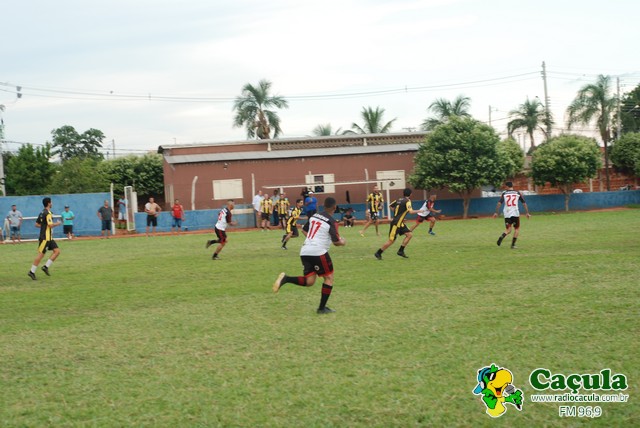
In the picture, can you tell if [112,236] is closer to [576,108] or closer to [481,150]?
[481,150]

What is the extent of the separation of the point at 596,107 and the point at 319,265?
142 ft

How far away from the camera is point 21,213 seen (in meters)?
33.8

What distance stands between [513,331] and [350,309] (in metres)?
2.81

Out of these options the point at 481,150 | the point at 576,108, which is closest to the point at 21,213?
the point at 481,150

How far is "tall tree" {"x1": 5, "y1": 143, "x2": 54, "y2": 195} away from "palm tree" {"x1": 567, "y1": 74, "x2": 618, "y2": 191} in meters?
34.6

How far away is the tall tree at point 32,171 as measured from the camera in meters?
44.4

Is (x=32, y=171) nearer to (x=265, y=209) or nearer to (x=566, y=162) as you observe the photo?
(x=265, y=209)

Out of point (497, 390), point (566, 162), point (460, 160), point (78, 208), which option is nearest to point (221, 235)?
point (497, 390)

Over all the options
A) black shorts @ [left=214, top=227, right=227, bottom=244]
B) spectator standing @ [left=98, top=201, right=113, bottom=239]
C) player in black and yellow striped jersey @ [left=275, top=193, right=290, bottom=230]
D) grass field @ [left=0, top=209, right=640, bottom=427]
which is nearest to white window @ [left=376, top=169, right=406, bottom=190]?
player in black and yellow striped jersey @ [left=275, top=193, right=290, bottom=230]

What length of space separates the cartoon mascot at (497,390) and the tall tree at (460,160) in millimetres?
33126

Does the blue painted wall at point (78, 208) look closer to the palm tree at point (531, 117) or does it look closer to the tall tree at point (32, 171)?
the tall tree at point (32, 171)

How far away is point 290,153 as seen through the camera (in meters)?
41.9

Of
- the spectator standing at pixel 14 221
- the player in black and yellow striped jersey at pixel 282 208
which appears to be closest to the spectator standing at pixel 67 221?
the spectator standing at pixel 14 221

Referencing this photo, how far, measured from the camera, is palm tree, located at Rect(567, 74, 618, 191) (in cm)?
4859
